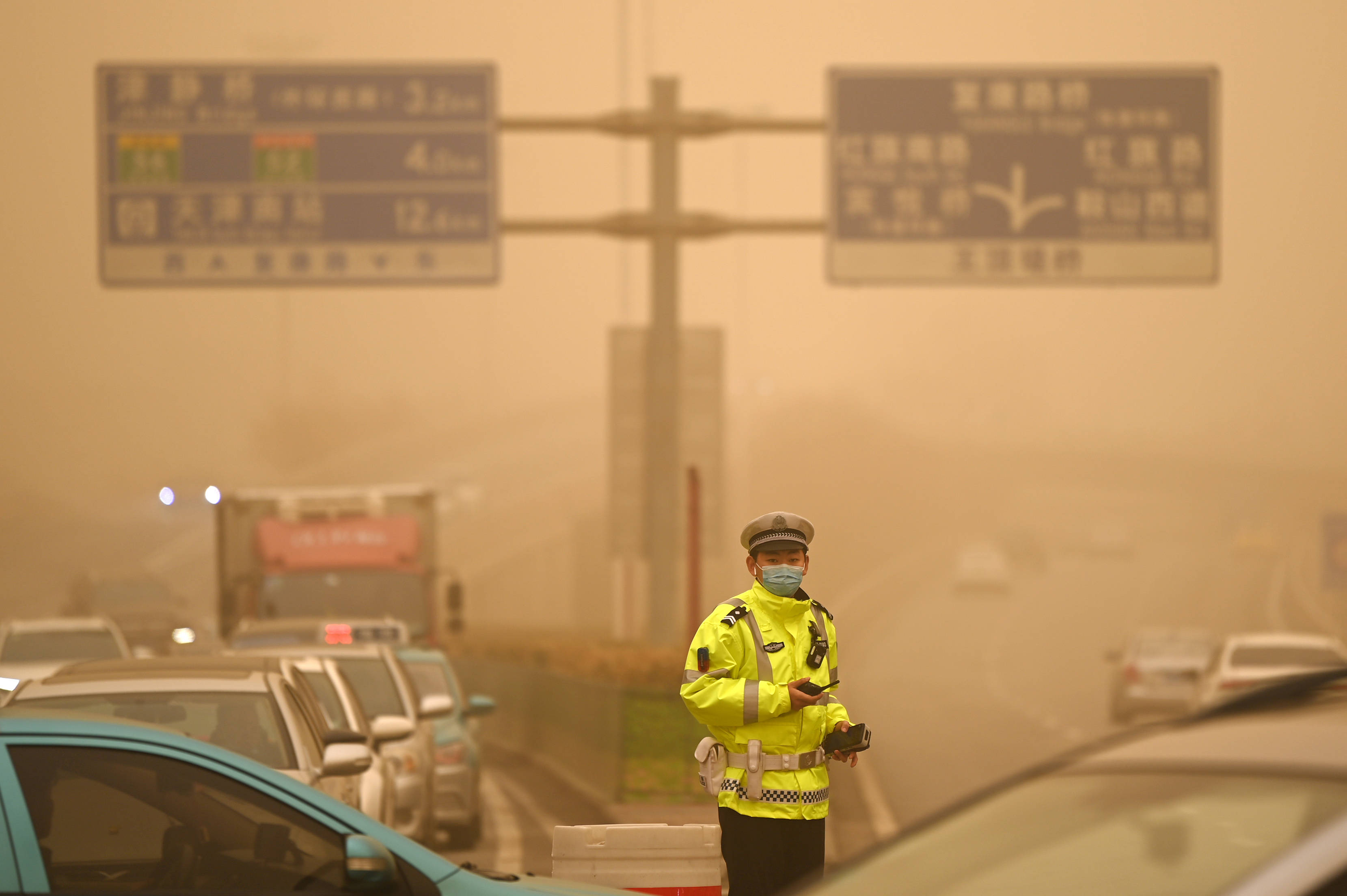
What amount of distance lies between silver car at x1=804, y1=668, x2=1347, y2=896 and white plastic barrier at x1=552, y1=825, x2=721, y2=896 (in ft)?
7.22

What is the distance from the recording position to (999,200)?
22.4 metres

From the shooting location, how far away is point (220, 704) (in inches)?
329

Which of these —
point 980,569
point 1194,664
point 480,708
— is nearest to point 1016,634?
point 980,569

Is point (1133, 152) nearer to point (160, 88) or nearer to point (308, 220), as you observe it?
point (308, 220)

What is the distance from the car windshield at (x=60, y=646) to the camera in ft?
82.7

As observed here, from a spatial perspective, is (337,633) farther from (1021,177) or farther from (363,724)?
(1021,177)

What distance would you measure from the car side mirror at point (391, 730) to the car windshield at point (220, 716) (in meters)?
1.65

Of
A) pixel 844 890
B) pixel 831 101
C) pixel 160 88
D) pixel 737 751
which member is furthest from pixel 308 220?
pixel 844 890

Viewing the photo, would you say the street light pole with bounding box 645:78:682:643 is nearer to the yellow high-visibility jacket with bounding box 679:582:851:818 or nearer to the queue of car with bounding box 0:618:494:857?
the queue of car with bounding box 0:618:494:857

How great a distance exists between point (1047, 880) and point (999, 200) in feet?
63.7

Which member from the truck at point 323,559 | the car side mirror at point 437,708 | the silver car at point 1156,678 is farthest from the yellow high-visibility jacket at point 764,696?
the silver car at point 1156,678

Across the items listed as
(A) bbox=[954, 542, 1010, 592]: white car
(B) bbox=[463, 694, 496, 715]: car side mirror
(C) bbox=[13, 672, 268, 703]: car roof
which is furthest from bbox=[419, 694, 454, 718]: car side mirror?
(A) bbox=[954, 542, 1010, 592]: white car

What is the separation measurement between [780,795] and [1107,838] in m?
2.69

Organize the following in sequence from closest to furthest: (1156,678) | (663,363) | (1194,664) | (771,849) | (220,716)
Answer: (771,849), (220,716), (663,363), (1156,678), (1194,664)
